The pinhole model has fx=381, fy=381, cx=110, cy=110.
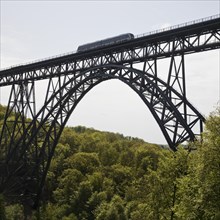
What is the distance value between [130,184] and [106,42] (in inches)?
998

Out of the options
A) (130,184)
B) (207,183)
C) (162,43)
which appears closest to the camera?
(207,183)

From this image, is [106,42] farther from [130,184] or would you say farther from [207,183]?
[130,184]

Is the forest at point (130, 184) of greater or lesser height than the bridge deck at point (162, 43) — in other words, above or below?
below

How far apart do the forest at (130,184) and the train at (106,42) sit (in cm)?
865

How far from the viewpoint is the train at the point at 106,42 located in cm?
2736

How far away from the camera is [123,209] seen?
1522 inches

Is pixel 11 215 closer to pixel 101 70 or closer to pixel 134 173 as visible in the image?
pixel 101 70

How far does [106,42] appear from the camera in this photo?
2952cm

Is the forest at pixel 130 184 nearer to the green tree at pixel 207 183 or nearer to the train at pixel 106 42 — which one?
the green tree at pixel 207 183

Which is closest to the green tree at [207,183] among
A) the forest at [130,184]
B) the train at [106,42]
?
the forest at [130,184]

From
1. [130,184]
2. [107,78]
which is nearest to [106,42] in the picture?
[107,78]

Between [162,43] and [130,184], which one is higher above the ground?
[162,43]

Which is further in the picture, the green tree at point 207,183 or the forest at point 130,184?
the forest at point 130,184

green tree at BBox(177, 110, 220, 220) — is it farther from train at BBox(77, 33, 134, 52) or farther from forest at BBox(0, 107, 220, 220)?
train at BBox(77, 33, 134, 52)
